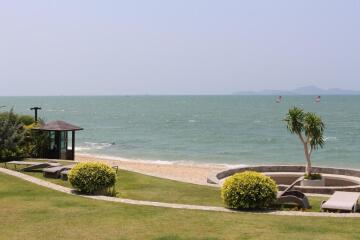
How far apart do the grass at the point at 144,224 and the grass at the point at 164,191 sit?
212cm

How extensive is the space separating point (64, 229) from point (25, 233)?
0.73 m

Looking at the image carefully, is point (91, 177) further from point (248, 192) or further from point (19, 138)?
point (19, 138)

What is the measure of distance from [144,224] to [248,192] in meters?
2.81

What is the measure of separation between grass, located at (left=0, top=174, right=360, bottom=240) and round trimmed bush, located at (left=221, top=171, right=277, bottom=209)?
63 centimetres

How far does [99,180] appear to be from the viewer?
1386cm

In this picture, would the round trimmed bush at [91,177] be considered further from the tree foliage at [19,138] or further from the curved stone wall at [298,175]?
the tree foliage at [19,138]

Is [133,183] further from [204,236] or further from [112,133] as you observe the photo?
[112,133]

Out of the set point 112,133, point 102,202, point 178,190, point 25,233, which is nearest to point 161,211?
point 102,202

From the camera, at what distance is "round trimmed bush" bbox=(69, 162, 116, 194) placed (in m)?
13.7

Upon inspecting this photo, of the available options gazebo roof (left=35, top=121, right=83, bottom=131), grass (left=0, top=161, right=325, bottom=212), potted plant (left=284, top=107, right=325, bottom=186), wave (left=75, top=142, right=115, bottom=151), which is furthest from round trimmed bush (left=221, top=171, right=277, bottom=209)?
A: wave (left=75, top=142, right=115, bottom=151)

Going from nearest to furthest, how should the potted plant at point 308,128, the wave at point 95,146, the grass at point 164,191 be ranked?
the grass at point 164,191 → the potted plant at point 308,128 → the wave at point 95,146

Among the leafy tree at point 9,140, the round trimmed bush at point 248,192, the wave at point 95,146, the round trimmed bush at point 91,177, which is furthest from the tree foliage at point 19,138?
the wave at point 95,146

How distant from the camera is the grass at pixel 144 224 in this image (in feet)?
30.5

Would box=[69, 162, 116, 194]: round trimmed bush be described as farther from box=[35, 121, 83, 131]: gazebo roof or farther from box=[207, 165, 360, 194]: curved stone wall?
box=[35, 121, 83, 131]: gazebo roof
